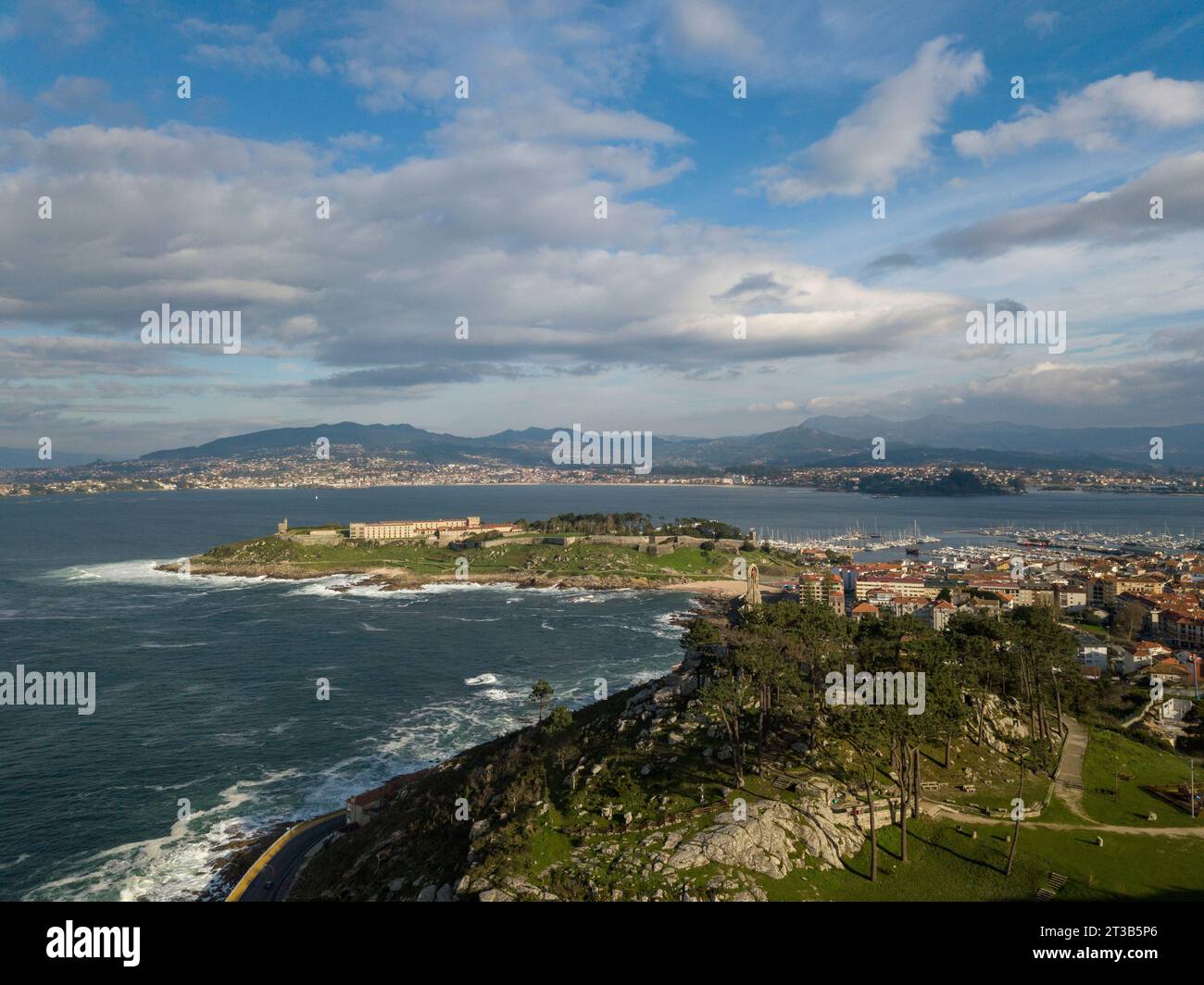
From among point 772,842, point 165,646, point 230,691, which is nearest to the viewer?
point 772,842

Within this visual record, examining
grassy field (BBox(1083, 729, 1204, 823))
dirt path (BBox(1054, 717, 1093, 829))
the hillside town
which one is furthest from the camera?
the hillside town

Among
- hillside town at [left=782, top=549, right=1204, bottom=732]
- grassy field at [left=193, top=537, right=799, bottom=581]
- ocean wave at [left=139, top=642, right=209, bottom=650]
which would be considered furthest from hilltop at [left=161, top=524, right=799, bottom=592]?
ocean wave at [left=139, top=642, right=209, bottom=650]

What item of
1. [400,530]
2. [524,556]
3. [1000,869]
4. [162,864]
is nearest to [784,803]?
[1000,869]

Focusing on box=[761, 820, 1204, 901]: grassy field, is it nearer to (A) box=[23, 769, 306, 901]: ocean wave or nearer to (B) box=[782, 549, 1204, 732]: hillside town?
(B) box=[782, 549, 1204, 732]: hillside town

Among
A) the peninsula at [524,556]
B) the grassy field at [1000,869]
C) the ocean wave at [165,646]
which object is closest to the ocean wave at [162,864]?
the grassy field at [1000,869]

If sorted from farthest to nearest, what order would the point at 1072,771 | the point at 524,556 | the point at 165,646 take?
the point at 524,556 < the point at 165,646 < the point at 1072,771

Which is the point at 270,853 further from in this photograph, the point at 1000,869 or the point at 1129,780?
the point at 1129,780
